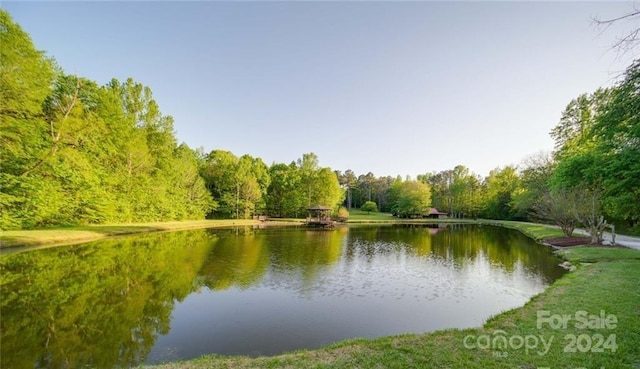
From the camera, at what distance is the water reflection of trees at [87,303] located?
231 inches

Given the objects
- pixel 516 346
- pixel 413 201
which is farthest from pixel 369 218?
pixel 516 346

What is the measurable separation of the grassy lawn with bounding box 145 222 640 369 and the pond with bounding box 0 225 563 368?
1376 millimetres

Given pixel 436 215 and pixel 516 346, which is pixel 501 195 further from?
pixel 516 346

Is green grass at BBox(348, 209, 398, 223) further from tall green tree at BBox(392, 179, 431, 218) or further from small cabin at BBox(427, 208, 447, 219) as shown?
small cabin at BBox(427, 208, 447, 219)

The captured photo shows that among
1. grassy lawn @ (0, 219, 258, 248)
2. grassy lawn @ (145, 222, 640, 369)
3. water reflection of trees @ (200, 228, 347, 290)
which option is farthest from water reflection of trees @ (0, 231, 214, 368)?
grassy lawn @ (145, 222, 640, 369)

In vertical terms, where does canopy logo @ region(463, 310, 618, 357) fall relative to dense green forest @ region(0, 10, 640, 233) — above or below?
below

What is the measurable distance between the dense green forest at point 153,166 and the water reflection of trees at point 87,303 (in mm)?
6420

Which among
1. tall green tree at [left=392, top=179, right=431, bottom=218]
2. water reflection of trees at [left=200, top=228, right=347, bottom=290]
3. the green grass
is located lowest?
water reflection of trees at [left=200, top=228, right=347, bottom=290]

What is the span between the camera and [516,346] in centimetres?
510

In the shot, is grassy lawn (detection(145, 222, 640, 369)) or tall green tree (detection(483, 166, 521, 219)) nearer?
grassy lawn (detection(145, 222, 640, 369))

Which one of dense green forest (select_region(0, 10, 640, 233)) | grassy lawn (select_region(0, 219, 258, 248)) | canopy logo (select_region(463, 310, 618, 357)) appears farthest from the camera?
grassy lawn (select_region(0, 219, 258, 248))

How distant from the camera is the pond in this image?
638 cm

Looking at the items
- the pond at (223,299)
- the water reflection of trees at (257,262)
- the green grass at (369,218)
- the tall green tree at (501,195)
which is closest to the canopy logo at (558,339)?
the pond at (223,299)

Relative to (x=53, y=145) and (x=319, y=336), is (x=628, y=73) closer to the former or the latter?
(x=319, y=336)
